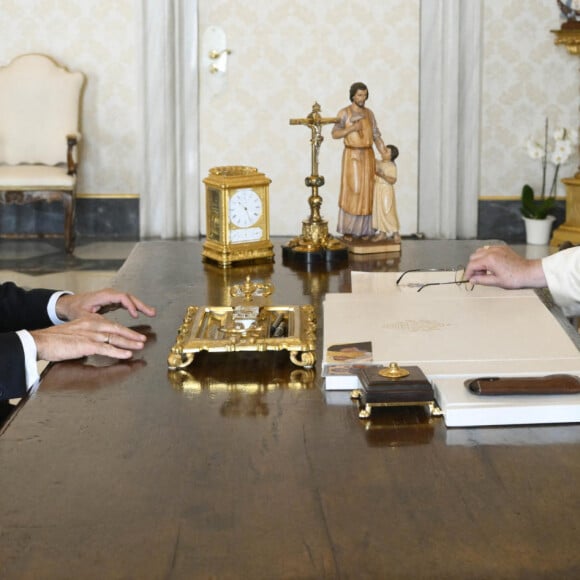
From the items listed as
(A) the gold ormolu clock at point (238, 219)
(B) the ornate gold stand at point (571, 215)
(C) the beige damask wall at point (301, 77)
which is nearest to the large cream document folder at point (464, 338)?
(A) the gold ormolu clock at point (238, 219)

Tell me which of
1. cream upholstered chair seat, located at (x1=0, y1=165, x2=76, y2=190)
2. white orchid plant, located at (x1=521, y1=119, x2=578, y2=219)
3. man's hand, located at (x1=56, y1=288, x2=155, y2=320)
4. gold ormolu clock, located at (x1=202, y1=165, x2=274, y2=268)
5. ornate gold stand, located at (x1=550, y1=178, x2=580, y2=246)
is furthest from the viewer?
white orchid plant, located at (x1=521, y1=119, x2=578, y2=219)

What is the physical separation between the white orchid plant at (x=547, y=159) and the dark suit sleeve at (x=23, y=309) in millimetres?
6017

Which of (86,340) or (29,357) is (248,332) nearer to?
(86,340)

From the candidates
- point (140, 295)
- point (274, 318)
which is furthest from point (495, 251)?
point (140, 295)

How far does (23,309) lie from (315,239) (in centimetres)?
103

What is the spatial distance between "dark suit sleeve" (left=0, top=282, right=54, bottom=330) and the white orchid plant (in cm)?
602

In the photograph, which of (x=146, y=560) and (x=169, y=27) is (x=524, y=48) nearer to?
(x=169, y=27)

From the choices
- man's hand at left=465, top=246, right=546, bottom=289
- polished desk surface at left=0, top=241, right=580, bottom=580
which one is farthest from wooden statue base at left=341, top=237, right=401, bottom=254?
polished desk surface at left=0, top=241, right=580, bottom=580

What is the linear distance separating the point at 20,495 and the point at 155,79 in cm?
708

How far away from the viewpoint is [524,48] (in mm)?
8555

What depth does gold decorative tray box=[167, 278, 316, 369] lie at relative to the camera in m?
2.33

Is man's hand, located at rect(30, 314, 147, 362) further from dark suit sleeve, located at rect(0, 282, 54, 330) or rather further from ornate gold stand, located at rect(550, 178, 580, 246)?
ornate gold stand, located at rect(550, 178, 580, 246)

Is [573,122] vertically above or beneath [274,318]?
above

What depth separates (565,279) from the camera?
290cm
